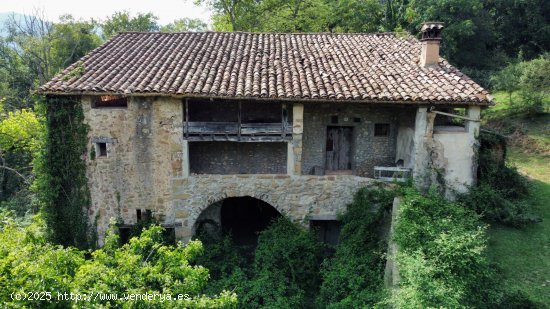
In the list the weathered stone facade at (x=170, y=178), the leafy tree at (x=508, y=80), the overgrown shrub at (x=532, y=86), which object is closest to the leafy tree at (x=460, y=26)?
the leafy tree at (x=508, y=80)

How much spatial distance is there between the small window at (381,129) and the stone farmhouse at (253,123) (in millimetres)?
43

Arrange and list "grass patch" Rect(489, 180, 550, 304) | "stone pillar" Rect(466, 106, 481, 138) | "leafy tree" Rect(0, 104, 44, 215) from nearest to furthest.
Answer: "grass patch" Rect(489, 180, 550, 304) < "stone pillar" Rect(466, 106, 481, 138) < "leafy tree" Rect(0, 104, 44, 215)

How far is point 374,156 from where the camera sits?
1515cm

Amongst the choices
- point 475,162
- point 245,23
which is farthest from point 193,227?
point 245,23

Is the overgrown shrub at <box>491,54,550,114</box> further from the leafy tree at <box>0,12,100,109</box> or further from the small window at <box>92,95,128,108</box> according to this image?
the leafy tree at <box>0,12,100,109</box>

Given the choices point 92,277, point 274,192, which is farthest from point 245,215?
point 92,277

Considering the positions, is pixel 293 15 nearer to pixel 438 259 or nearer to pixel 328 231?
pixel 328 231

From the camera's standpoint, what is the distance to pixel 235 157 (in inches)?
598

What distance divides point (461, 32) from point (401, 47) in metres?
13.3

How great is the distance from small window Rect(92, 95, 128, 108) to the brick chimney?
10587 mm

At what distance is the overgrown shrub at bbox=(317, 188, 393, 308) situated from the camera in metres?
11.2

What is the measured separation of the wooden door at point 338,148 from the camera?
1537 centimetres

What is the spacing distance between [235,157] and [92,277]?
8886 mm

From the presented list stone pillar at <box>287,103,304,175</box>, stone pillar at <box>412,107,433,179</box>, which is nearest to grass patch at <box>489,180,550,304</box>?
stone pillar at <box>412,107,433,179</box>
